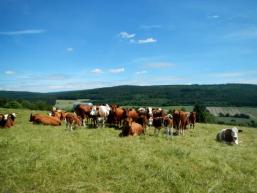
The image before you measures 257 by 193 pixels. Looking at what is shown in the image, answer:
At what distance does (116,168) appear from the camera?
12.3 m

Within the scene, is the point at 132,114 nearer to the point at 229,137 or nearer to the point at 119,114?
the point at 119,114

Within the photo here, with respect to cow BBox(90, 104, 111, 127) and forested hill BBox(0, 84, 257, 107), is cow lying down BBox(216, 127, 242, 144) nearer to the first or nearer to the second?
cow BBox(90, 104, 111, 127)

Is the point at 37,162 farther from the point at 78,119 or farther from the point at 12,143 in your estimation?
the point at 78,119

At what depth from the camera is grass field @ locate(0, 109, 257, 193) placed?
1059 cm

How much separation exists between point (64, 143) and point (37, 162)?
13.0 feet

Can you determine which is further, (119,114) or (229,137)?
(119,114)

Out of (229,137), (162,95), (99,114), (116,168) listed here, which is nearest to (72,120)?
(99,114)

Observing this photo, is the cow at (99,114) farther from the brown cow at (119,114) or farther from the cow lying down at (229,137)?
the cow lying down at (229,137)

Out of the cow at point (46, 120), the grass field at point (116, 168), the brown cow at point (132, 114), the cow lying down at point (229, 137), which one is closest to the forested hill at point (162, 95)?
the cow at point (46, 120)

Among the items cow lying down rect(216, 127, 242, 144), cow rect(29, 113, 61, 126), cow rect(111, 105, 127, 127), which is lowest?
cow lying down rect(216, 127, 242, 144)

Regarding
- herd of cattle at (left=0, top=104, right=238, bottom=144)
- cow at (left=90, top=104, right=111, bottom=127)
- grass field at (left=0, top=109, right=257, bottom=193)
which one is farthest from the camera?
cow at (left=90, top=104, right=111, bottom=127)

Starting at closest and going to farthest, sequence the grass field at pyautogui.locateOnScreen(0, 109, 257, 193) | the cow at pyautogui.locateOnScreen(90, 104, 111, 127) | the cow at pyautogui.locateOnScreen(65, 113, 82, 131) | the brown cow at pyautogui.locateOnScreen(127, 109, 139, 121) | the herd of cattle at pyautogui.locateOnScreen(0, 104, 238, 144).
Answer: the grass field at pyautogui.locateOnScreen(0, 109, 257, 193)
the herd of cattle at pyautogui.locateOnScreen(0, 104, 238, 144)
the cow at pyautogui.locateOnScreen(65, 113, 82, 131)
the cow at pyautogui.locateOnScreen(90, 104, 111, 127)
the brown cow at pyautogui.locateOnScreen(127, 109, 139, 121)

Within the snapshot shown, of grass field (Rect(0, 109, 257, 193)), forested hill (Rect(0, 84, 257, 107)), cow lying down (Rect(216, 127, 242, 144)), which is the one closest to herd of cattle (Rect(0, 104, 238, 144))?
cow lying down (Rect(216, 127, 242, 144))

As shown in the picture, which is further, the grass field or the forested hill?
the forested hill
